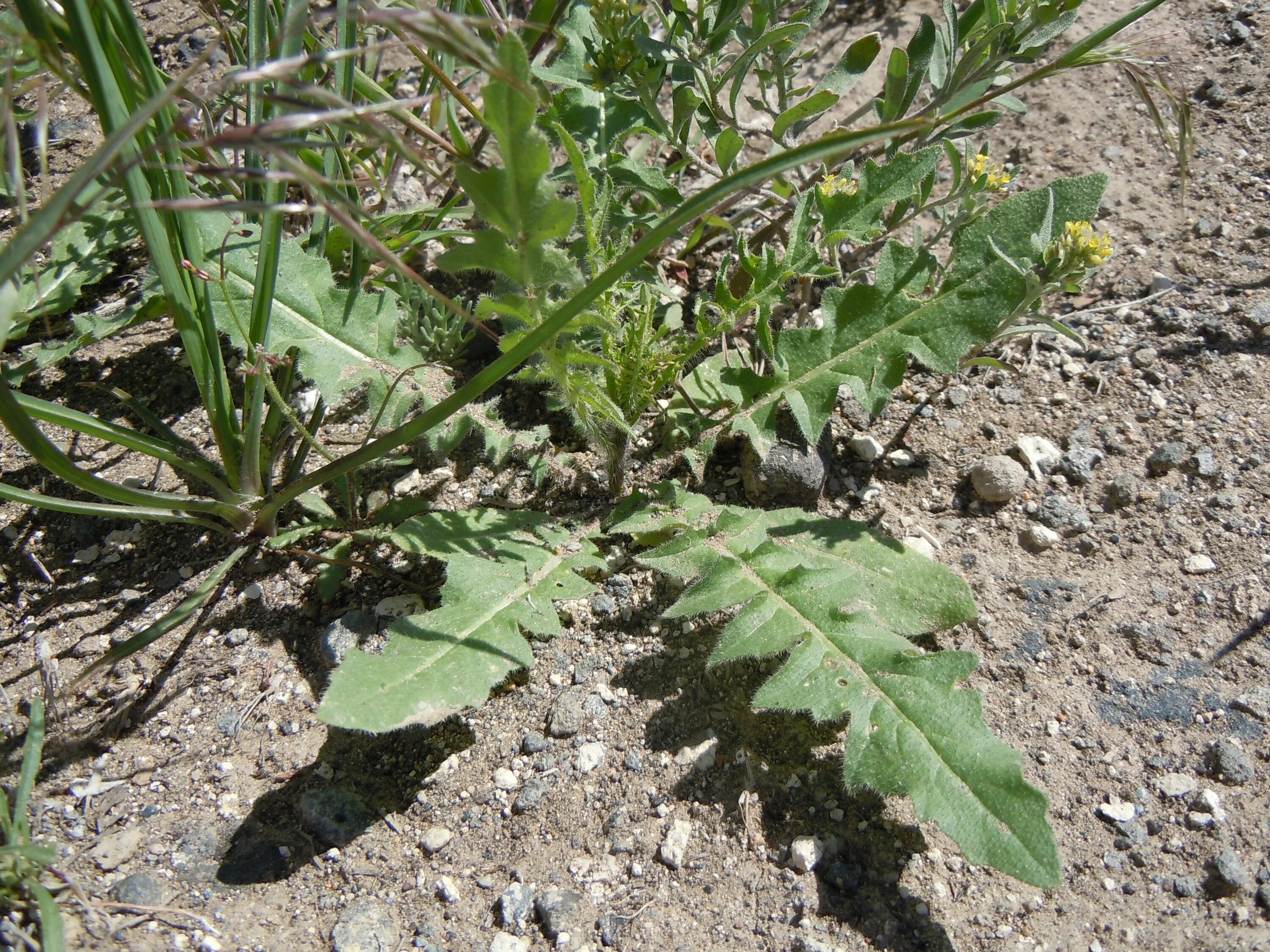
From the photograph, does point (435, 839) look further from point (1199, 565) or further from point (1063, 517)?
point (1199, 565)

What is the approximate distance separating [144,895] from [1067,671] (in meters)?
2.12

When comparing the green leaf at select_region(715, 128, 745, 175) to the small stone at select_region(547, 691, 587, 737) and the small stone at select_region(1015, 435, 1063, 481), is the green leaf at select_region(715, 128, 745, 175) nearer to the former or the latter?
the small stone at select_region(1015, 435, 1063, 481)

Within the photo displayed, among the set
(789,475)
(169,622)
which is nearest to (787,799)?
(789,475)

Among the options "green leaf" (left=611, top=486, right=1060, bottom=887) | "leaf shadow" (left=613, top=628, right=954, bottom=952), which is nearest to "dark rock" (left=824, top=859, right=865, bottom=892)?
"leaf shadow" (left=613, top=628, right=954, bottom=952)

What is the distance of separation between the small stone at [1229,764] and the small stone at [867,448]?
1.10m

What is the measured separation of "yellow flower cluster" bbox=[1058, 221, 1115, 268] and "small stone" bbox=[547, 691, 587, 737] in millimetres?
1622

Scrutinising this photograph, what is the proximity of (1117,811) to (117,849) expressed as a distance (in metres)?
2.16

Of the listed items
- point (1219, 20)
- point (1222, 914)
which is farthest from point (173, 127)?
point (1219, 20)

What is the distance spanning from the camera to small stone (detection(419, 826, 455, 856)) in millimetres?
1905

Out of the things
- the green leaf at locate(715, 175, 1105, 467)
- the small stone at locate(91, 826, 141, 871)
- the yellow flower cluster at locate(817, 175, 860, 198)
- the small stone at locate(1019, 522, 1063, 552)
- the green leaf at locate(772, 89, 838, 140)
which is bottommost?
the small stone at locate(1019, 522, 1063, 552)

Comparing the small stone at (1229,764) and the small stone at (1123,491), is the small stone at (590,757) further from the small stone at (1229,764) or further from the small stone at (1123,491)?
the small stone at (1123,491)

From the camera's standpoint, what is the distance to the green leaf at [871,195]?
2.29 metres

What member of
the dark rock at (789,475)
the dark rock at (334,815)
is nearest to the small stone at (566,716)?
the dark rock at (334,815)

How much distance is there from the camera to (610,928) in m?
1.77
